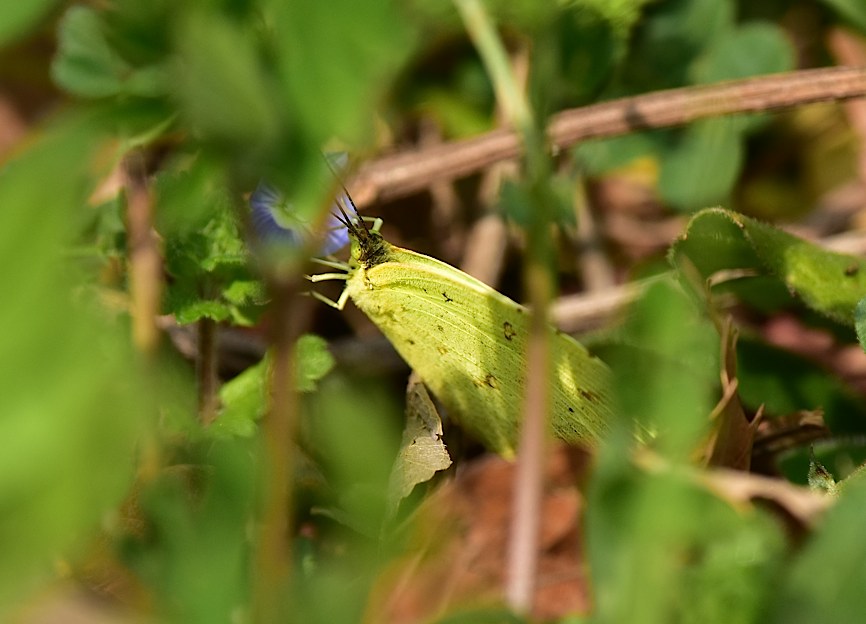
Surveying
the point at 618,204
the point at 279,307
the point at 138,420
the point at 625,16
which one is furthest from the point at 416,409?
the point at 618,204

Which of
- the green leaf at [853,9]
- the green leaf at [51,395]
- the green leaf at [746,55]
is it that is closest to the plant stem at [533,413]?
the green leaf at [51,395]

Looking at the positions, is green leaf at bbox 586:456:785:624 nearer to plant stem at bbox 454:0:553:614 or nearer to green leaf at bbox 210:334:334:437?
plant stem at bbox 454:0:553:614

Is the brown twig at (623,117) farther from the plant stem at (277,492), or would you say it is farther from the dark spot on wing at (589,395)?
the plant stem at (277,492)

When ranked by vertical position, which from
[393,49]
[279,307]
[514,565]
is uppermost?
[393,49]

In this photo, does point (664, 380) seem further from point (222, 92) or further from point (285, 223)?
point (285, 223)

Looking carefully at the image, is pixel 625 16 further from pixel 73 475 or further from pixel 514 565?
pixel 73 475
